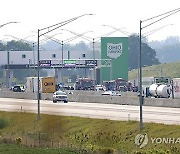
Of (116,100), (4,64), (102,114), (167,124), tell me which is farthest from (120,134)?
(4,64)

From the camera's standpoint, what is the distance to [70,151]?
3859cm

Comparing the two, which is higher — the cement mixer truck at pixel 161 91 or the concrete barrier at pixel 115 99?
the cement mixer truck at pixel 161 91

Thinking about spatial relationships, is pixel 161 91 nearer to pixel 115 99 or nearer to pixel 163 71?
pixel 115 99

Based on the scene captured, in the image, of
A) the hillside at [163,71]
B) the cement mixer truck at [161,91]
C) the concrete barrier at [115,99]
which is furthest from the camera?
the hillside at [163,71]

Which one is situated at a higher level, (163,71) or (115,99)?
(163,71)

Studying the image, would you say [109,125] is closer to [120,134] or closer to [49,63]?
[120,134]

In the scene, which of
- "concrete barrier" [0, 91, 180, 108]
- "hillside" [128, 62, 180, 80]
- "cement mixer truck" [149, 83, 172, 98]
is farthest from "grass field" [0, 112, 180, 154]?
"hillside" [128, 62, 180, 80]

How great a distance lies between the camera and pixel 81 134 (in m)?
52.9

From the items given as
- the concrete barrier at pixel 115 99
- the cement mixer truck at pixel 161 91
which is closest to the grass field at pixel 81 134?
the concrete barrier at pixel 115 99

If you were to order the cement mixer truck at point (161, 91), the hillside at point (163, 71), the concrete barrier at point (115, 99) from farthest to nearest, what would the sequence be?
the hillside at point (163, 71) → the cement mixer truck at point (161, 91) → the concrete barrier at point (115, 99)

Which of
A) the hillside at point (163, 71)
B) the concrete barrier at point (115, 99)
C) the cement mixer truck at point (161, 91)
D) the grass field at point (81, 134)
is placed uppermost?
the hillside at point (163, 71)

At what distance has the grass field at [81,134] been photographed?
40.7 meters

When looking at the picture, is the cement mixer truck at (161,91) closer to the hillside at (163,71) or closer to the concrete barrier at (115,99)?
the concrete barrier at (115,99)

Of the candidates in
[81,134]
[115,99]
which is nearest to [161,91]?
[115,99]
